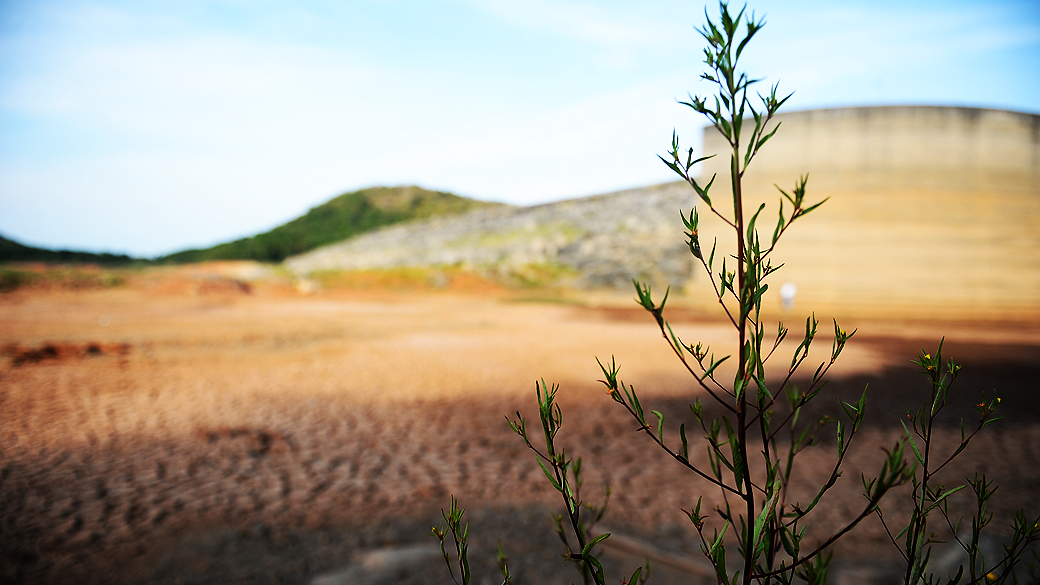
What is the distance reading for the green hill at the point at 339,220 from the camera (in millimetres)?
45438

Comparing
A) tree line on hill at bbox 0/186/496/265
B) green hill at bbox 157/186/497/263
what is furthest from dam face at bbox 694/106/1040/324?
tree line on hill at bbox 0/186/496/265

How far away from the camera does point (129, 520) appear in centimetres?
365

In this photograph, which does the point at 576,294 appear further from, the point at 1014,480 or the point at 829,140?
the point at 1014,480

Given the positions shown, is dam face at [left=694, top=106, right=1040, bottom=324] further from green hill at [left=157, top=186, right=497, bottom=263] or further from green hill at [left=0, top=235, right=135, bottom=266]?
green hill at [left=0, top=235, right=135, bottom=266]

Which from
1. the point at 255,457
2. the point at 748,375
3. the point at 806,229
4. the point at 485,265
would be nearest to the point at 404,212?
the point at 485,265

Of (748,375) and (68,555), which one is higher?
(748,375)

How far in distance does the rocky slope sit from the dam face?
717 centimetres

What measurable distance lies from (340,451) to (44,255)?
44.3 meters

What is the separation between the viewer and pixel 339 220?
177 feet

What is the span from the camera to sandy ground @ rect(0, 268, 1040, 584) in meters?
3.42

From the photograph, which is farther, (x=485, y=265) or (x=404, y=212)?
(x=404, y=212)

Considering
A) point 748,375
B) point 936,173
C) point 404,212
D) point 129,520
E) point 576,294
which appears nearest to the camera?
point 748,375

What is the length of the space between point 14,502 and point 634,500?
4400 millimetres

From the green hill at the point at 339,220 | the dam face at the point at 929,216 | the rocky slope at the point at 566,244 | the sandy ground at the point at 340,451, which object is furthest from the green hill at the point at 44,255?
the dam face at the point at 929,216
